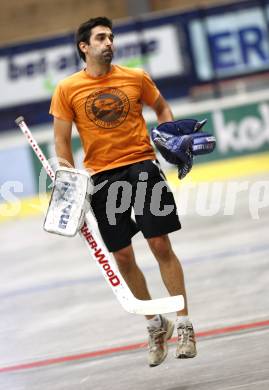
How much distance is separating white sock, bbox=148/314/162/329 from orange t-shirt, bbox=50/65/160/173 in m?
1.01

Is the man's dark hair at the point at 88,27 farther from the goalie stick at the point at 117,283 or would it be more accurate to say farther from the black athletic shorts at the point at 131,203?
the black athletic shorts at the point at 131,203

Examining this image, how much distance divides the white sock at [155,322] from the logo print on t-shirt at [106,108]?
1.26 meters

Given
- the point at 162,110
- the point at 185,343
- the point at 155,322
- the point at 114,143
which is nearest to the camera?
the point at 185,343

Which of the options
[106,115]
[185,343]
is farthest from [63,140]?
[185,343]

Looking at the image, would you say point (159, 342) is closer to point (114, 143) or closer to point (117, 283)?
point (117, 283)

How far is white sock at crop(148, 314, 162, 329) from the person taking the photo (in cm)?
643

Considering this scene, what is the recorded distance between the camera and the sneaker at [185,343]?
5949mm

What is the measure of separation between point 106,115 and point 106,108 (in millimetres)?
44

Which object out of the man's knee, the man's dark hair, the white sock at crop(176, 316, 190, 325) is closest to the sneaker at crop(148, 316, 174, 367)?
the white sock at crop(176, 316, 190, 325)

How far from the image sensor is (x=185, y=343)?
600 centimetres

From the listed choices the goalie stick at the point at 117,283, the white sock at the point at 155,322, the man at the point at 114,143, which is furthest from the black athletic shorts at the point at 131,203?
the white sock at the point at 155,322

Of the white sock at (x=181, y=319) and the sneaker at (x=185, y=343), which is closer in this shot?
the sneaker at (x=185, y=343)

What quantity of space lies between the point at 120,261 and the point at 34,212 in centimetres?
1030

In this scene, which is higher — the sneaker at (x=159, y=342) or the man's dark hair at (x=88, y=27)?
the man's dark hair at (x=88, y=27)
